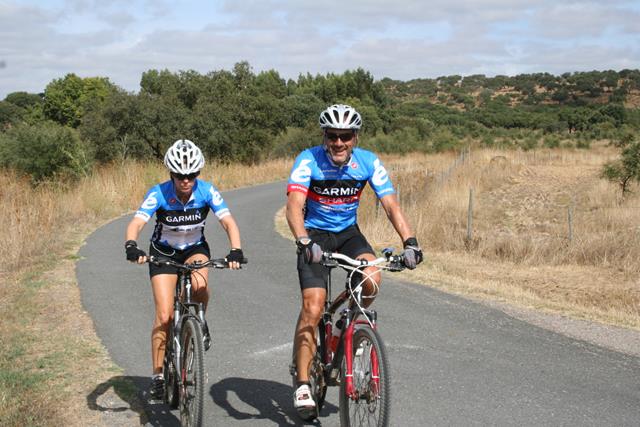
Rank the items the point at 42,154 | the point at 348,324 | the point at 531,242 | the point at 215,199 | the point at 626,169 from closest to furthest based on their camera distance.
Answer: the point at 348,324 < the point at 215,199 < the point at 531,242 < the point at 42,154 < the point at 626,169

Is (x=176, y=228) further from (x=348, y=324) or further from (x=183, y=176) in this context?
(x=348, y=324)

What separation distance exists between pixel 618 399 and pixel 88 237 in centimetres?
1194

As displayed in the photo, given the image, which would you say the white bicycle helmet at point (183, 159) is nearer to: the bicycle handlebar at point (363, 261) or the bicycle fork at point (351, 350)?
the bicycle handlebar at point (363, 261)

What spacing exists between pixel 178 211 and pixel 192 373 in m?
1.17

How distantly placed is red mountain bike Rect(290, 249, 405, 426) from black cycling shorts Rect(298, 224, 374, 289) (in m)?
0.12

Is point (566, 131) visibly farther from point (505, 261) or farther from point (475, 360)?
point (475, 360)

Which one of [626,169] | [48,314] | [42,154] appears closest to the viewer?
[48,314]

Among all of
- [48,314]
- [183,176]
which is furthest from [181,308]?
[48,314]

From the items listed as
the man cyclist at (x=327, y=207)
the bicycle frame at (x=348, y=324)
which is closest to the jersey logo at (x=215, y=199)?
the man cyclist at (x=327, y=207)

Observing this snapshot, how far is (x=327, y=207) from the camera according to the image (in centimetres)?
522

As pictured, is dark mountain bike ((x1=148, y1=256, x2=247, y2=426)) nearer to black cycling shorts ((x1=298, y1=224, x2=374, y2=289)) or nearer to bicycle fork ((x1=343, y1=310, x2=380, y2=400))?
black cycling shorts ((x1=298, y1=224, x2=374, y2=289))

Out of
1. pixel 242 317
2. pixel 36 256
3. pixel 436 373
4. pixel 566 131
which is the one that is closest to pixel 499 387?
pixel 436 373

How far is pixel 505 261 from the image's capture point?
1553cm

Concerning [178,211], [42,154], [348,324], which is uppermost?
[178,211]
